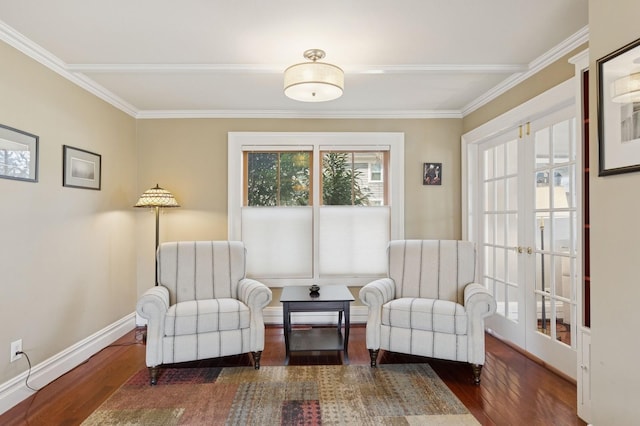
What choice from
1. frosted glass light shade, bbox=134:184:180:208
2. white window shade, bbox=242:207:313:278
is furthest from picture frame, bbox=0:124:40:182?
white window shade, bbox=242:207:313:278

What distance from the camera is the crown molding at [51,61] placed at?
90.8 inches

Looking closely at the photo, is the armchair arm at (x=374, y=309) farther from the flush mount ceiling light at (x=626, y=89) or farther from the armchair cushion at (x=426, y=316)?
the flush mount ceiling light at (x=626, y=89)

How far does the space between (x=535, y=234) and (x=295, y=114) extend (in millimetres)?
2614

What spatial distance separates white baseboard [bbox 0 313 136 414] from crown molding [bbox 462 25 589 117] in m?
4.20

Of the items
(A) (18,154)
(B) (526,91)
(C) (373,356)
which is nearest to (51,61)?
(A) (18,154)

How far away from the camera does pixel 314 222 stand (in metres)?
4.11

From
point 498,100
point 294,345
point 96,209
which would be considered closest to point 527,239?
point 498,100

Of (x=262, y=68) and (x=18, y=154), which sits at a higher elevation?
(x=262, y=68)

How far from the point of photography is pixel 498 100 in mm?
3428

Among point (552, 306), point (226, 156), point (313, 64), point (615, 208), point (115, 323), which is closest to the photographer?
point (615, 208)

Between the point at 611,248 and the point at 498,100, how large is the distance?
6.86ft

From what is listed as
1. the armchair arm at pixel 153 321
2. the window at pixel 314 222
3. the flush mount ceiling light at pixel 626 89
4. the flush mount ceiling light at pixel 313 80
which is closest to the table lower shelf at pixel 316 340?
the window at pixel 314 222

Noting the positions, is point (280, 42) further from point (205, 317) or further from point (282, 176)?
point (205, 317)

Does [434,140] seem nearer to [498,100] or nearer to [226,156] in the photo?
[498,100]
